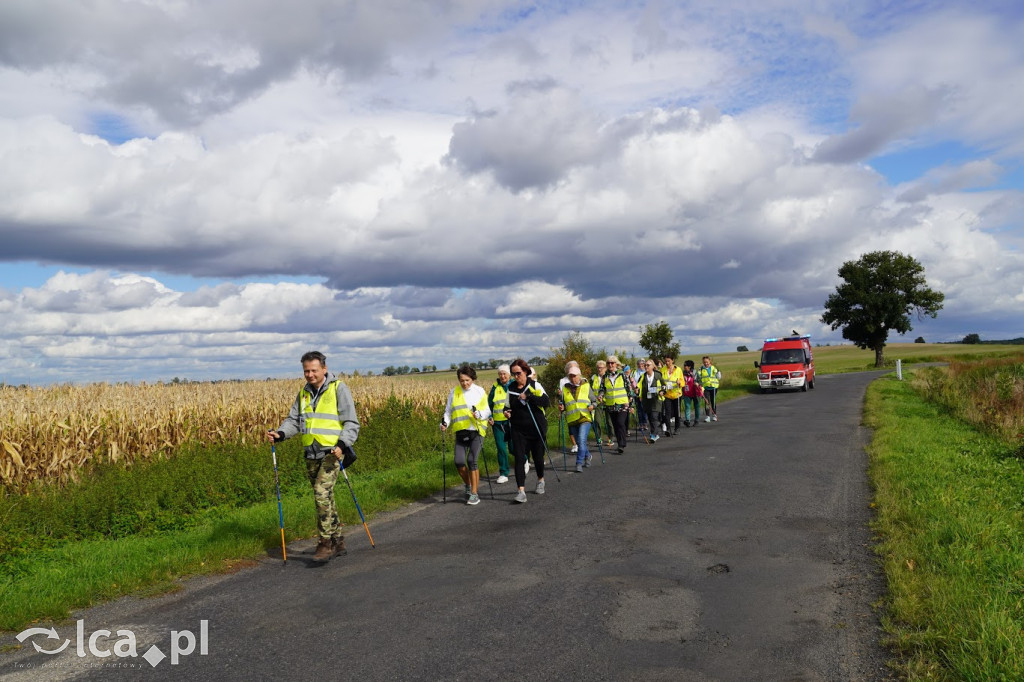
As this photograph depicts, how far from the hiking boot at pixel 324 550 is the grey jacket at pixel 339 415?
0.86 meters

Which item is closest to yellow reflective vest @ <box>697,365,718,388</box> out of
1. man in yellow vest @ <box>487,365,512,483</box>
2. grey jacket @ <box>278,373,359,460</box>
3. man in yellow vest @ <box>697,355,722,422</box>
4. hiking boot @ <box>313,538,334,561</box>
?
man in yellow vest @ <box>697,355,722,422</box>

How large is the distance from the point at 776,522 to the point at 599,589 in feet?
11.3

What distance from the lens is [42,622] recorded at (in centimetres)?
636

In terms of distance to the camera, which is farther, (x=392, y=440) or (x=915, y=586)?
(x=392, y=440)

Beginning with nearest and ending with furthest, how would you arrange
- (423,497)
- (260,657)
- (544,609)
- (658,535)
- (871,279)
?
(260,657)
(544,609)
(658,535)
(423,497)
(871,279)

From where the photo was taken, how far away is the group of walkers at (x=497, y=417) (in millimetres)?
8062

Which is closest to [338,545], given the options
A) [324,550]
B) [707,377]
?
[324,550]

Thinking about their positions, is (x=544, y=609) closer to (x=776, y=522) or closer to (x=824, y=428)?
(x=776, y=522)

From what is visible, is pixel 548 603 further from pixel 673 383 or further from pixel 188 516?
pixel 673 383

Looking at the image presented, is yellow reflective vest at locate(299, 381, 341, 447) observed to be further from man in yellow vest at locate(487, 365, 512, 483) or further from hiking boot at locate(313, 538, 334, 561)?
man in yellow vest at locate(487, 365, 512, 483)

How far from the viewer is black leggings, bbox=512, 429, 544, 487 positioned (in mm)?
11195

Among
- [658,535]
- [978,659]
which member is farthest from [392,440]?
[978,659]

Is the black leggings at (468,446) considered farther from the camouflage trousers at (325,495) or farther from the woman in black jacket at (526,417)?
the camouflage trousers at (325,495)

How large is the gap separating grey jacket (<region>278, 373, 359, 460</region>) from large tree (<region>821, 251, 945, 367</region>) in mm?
68894
